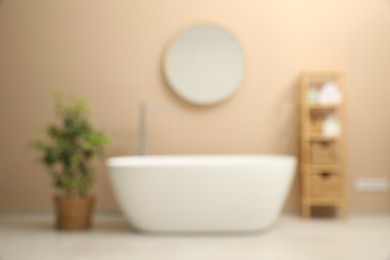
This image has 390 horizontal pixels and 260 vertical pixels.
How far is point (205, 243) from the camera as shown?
3.61 m

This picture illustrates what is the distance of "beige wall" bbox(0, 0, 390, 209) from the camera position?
16.0 ft

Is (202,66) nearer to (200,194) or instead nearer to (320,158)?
(320,158)

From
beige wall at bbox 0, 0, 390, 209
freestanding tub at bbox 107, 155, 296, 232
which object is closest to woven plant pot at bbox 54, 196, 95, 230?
freestanding tub at bbox 107, 155, 296, 232

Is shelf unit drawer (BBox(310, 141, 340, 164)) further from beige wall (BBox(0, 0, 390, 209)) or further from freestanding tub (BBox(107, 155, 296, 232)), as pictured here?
freestanding tub (BBox(107, 155, 296, 232))

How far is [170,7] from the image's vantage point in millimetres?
4914

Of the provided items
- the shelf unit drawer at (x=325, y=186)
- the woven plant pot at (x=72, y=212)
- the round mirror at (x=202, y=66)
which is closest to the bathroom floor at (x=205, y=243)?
the woven plant pot at (x=72, y=212)

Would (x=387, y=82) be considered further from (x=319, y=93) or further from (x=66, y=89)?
(x=66, y=89)

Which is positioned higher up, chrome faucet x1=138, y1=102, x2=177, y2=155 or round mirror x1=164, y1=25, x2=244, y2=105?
round mirror x1=164, y1=25, x2=244, y2=105

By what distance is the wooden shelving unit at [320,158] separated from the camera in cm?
455

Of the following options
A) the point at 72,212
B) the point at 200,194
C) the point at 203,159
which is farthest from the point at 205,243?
the point at 72,212

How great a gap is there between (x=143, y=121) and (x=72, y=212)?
108 cm

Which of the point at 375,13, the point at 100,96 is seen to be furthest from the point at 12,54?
the point at 375,13

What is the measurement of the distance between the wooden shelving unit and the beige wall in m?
0.24

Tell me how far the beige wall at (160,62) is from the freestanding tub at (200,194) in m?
1.01
